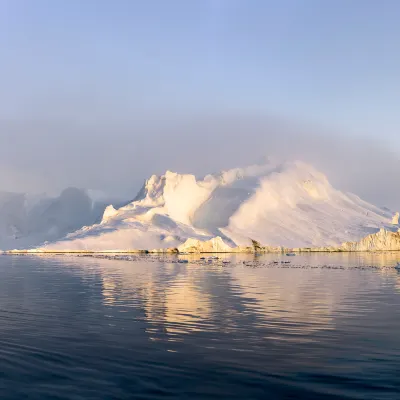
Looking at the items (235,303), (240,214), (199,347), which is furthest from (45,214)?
(199,347)

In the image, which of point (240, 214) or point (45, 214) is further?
point (45, 214)

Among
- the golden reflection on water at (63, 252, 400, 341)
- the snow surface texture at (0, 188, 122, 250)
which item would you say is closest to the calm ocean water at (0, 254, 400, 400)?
the golden reflection on water at (63, 252, 400, 341)

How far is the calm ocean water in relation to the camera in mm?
8258

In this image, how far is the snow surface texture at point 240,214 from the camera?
106438mm

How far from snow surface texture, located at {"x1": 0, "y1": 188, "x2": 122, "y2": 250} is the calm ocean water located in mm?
120146

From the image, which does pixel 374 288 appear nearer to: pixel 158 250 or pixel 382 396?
pixel 382 396

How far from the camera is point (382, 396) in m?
7.80

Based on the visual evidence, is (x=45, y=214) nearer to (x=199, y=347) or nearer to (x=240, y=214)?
(x=240, y=214)

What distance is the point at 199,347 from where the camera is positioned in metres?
11.3

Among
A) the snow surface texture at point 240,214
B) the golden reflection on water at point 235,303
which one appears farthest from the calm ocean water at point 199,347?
the snow surface texture at point 240,214

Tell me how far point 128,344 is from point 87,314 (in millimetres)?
5361

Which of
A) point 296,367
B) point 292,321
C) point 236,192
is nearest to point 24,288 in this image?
point 292,321

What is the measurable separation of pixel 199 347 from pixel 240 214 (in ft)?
351

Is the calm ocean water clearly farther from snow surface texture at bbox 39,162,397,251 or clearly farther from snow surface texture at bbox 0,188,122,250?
snow surface texture at bbox 0,188,122,250
